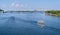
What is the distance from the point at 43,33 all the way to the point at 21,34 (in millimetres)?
1298

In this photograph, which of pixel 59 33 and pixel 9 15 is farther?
pixel 9 15

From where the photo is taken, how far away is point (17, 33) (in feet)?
24.8

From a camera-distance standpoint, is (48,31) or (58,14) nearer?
(48,31)

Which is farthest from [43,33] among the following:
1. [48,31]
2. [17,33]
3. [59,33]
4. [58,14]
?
[58,14]

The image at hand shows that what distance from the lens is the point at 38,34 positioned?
735cm

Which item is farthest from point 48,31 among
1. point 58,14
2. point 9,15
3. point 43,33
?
point 58,14

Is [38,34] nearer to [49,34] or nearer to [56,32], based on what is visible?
[49,34]

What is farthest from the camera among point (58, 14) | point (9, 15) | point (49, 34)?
point (58, 14)

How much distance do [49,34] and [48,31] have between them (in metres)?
0.44

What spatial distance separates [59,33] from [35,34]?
1389mm

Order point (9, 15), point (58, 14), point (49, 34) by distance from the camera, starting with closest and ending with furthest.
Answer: point (49, 34) < point (9, 15) < point (58, 14)

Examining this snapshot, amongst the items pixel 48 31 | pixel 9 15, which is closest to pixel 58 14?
pixel 9 15

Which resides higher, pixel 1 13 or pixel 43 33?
pixel 1 13

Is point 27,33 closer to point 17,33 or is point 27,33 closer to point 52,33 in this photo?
point 17,33
